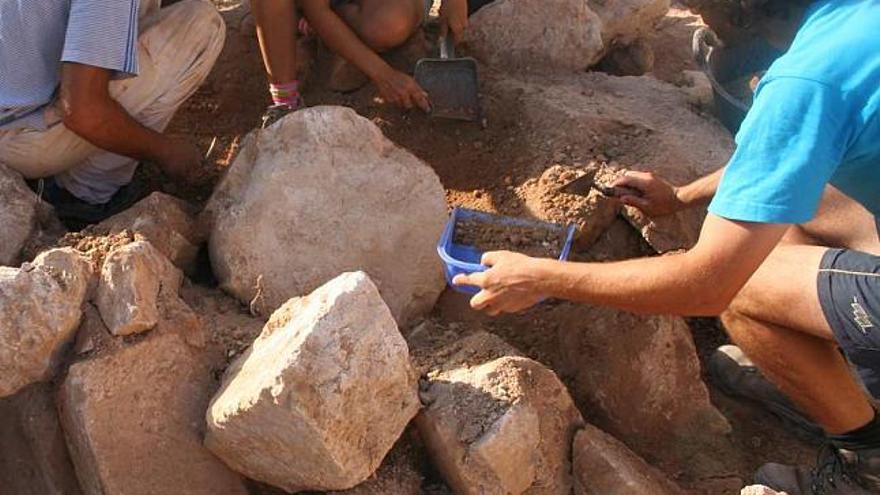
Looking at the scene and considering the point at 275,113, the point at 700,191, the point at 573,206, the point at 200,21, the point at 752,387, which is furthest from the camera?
the point at 275,113

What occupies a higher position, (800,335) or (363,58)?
(363,58)

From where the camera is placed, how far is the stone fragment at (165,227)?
262cm

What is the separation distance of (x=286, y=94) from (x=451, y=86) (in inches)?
22.7

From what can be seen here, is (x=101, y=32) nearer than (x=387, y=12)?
Yes

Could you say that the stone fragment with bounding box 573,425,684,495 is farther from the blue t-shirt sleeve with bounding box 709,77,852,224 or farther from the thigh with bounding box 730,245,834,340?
the blue t-shirt sleeve with bounding box 709,77,852,224

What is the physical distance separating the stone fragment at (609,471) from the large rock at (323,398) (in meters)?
0.43

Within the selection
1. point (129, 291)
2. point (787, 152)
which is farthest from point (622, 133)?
point (129, 291)

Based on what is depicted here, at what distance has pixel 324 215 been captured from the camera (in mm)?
2709

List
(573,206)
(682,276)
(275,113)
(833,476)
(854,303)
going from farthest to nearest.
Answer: (275,113)
(573,206)
(833,476)
(854,303)
(682,276)

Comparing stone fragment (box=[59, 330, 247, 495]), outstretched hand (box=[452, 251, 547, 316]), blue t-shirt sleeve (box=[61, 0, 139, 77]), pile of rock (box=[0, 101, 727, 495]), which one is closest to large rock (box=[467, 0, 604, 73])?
pile of rock (box=[0, 101, 727, 495])

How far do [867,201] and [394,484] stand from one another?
127cm

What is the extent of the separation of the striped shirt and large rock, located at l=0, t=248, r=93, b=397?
686 mm

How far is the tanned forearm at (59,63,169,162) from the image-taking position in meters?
2.70

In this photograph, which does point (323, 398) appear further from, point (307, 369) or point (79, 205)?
point (79, 205)
